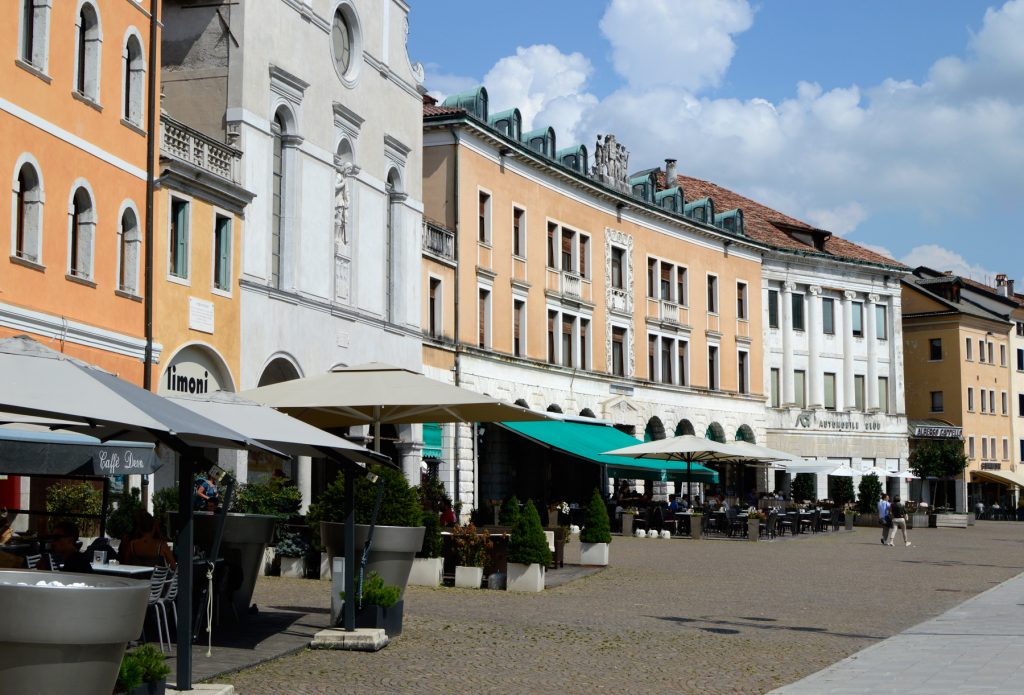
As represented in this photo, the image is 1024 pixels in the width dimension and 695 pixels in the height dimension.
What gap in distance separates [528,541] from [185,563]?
1094 cm

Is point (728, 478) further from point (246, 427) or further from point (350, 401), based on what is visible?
point (246, 427)

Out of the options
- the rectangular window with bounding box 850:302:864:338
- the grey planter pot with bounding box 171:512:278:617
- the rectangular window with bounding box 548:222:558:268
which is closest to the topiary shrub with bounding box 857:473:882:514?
the rectangular window with bounding box 850:302:864:338

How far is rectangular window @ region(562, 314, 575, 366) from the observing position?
4744 centimetres

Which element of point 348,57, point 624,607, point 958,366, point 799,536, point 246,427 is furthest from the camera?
point 958,366

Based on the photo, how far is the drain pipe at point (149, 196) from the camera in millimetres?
25703

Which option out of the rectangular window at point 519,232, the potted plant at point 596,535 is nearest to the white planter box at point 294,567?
the potted plant at point 596,535

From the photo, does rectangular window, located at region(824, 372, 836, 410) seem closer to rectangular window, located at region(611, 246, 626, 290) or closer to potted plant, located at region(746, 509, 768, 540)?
rectangular window, located at region(611, 246, 626, 290)

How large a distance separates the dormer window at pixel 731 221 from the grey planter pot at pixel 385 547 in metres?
46.1

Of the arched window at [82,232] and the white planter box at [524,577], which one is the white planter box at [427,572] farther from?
the arched window at [82,232]

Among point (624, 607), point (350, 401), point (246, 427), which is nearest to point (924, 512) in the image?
point (624, 607)

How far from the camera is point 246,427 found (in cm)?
1206

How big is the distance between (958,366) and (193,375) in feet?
187

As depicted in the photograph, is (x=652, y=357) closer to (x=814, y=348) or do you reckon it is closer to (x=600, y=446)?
(x=600, y=446)

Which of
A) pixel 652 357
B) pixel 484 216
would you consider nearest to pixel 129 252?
pixel 484 216
